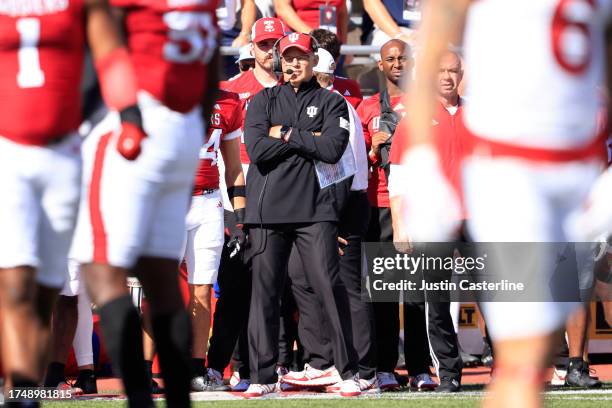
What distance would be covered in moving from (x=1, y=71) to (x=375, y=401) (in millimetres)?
3745

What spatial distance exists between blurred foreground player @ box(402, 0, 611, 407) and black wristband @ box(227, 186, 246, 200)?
5.12 meters

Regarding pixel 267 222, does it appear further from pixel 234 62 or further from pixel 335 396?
pixel 234 62

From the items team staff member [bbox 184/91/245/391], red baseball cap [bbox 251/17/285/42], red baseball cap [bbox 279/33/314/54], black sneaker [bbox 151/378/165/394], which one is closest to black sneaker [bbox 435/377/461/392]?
team staff member [bbox 184/91/245/391]

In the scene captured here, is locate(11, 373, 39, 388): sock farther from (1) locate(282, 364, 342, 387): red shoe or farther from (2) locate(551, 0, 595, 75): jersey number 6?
(1) locate(282, 364, 342, 387): red shoe

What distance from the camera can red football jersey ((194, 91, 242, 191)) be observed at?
836cm

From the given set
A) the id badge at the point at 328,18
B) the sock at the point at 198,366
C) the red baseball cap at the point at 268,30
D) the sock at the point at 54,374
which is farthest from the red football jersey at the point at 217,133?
the id badge at the point at 328,18

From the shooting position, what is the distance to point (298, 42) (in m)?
8.32

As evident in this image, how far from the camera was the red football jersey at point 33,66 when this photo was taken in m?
4.31

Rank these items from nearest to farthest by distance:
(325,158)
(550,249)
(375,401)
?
(550,249)
(375,401)
(325,158)

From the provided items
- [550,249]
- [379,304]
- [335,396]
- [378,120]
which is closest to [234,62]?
[378,120]

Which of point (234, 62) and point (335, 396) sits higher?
point (234, 62)

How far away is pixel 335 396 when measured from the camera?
782 centimetres

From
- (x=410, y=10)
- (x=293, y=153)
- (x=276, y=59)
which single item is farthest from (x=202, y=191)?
(x=410, y=10)

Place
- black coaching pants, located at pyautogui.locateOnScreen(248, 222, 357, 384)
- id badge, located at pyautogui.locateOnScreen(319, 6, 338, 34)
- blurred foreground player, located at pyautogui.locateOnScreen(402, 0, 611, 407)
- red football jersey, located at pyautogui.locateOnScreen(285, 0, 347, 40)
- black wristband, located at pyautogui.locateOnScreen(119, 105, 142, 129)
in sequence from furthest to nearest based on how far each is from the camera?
red football jersey, located at pyautogui.locateOnScreen(285, 0, 347, 40) < id badge, located at pyautogui.locateOnScreen(319, 6, 338, 34) < black coaching pants, located at pyautogui.locateOnScreen(248, 222, 357, 384) < black wristband, located at pyautogui.locateOnScreen(119, 105, 142, 129) < blurred foreground player, located at pyautogui.locateOnScreen(402, 0, 611, 407)
